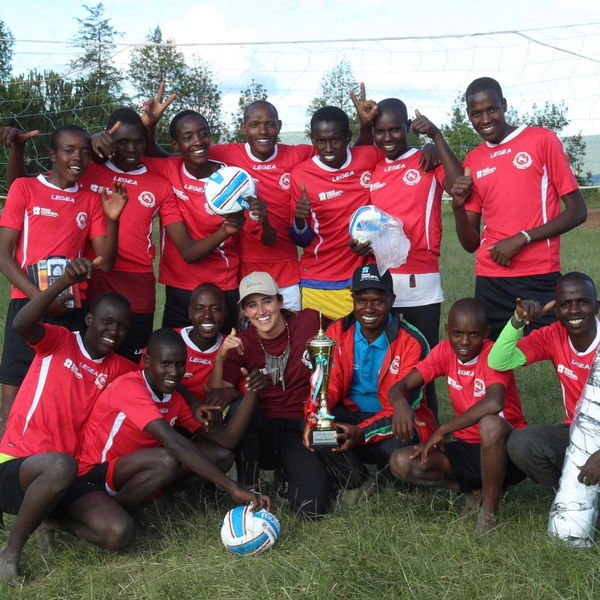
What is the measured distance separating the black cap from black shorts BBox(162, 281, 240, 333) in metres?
0.94

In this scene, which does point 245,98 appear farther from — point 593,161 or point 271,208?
point 593,161

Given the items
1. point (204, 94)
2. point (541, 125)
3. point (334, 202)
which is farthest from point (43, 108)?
point (541, 125)

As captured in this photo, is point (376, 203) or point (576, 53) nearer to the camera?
point (376, 203)

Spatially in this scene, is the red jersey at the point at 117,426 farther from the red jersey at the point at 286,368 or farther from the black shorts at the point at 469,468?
the black shorts at the point at 469,468

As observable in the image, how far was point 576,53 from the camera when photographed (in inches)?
428

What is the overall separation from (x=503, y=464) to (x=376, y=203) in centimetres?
192

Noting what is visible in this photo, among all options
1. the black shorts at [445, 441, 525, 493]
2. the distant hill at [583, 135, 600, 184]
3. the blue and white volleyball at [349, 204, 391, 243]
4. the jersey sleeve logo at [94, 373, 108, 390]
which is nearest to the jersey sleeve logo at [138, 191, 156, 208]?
the jersey sleeve logo at [94, 373, 108, 390]

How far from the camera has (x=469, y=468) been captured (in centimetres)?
431

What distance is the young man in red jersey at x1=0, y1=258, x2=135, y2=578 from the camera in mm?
3857

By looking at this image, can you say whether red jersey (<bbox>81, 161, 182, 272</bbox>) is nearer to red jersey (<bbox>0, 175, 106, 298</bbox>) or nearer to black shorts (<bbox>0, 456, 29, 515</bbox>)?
red jersey (<bbox>0, 175, 106, 298</bbox>)

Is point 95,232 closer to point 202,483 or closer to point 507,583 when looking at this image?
point 202,483

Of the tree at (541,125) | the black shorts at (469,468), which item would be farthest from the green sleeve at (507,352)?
the tree at (541,125)

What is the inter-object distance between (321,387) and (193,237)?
1414 millimetres

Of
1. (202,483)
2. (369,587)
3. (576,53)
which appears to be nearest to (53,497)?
(202,483)
